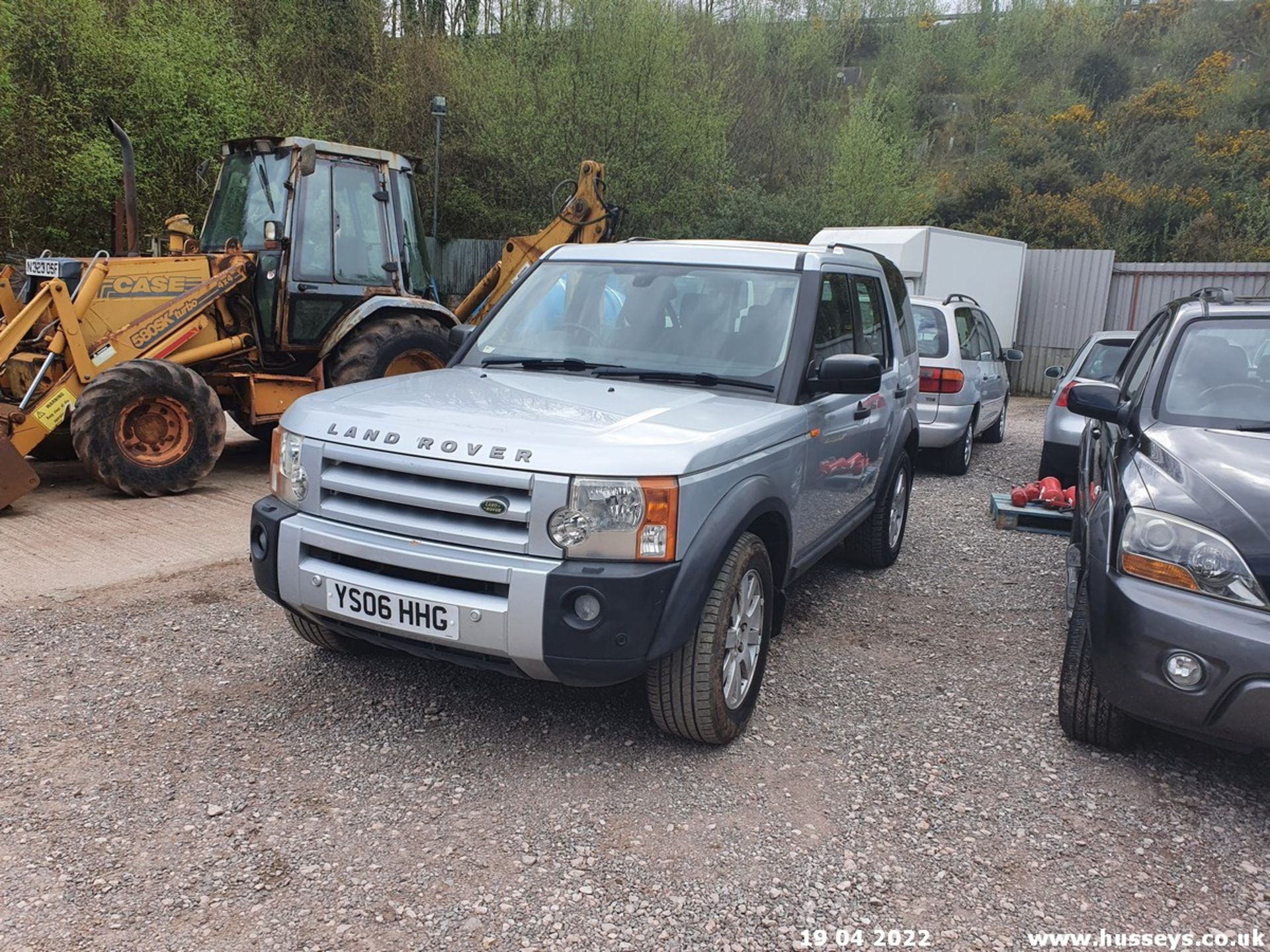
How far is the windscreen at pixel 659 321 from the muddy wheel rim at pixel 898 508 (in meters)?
2.13

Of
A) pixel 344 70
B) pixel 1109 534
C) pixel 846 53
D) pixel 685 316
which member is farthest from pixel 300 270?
pixel 846 53

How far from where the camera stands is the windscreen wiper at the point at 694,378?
4.05 metres

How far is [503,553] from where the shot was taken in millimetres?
3150

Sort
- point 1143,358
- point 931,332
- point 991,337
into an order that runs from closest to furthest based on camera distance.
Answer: point 1143,358 → point 931,332 → point 991,337

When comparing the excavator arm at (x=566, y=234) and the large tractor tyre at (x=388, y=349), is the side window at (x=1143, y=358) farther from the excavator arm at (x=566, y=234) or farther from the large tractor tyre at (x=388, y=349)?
the excavator arm at (x=566, y=234)

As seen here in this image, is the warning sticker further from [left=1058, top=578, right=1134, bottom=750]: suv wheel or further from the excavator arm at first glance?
[left=1058, top=578, right=1134, bottom=750]: suv wheel

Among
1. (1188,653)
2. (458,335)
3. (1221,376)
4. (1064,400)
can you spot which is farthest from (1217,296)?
(458,335)

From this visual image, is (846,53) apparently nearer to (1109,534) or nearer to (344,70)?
(344,70)

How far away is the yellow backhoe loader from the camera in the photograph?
6.80 m

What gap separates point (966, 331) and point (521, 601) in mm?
8149

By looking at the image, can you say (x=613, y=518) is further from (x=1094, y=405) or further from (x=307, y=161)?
(x=307, y=161)

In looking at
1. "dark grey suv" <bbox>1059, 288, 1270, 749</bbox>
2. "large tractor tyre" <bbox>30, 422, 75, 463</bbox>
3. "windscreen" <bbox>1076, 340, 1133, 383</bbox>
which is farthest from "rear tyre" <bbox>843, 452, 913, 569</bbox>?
"large tractor tyre" <bbox>30, 422, 75, 463</bbox>

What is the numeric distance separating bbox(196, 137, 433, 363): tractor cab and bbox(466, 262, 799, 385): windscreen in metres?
3.92

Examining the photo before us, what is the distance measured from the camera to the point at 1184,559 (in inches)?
125
